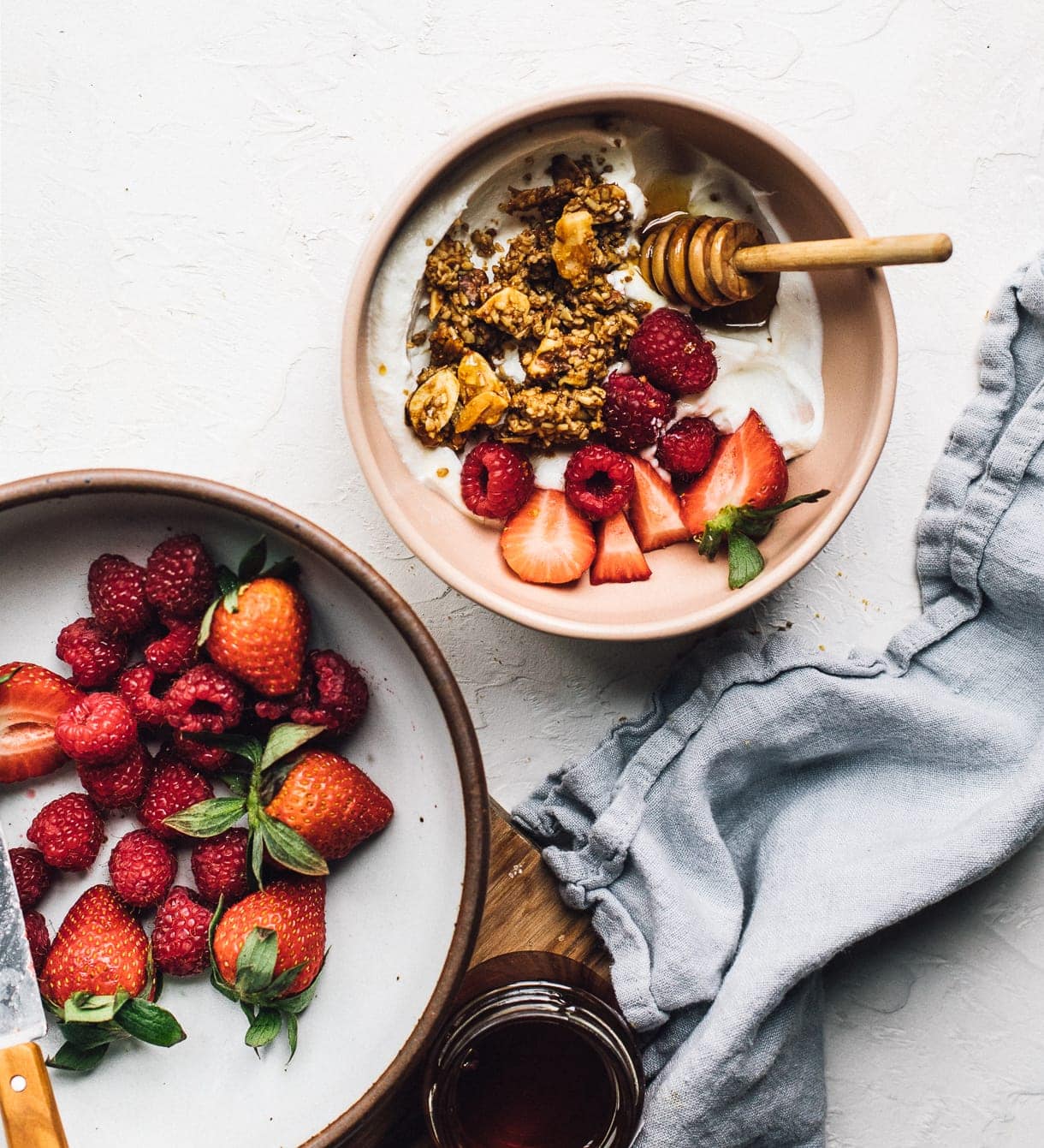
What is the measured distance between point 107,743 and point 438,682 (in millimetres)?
343

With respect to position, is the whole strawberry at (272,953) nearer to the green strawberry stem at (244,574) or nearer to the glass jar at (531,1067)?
the glass jar at (531,1067)

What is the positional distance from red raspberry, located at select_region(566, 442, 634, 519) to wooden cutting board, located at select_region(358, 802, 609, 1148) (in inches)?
13.7

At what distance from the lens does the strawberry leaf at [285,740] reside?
3.58ft

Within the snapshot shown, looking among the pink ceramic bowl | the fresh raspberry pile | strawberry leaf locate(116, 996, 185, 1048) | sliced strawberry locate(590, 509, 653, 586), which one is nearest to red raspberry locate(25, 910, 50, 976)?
the fresh raspberry pile

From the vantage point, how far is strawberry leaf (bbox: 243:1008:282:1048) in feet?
3.67

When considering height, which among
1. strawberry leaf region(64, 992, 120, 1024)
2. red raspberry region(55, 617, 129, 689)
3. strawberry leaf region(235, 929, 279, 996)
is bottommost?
strawberry leaf region(64, 992, 120, 1024)

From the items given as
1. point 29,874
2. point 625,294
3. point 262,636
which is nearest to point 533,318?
point 625,294

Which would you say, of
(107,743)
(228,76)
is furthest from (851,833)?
(228,76)

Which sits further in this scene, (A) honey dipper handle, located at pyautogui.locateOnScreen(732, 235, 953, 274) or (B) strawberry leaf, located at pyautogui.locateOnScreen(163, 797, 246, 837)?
(B) strawberry leaf, located at pyautogui.locateOnScreen(163, 797, 246, 837)

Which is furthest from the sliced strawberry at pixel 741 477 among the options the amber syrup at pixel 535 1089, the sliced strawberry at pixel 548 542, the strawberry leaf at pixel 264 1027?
the strawberry leaf at pixel 264 1027

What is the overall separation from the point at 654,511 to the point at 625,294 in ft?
0.77

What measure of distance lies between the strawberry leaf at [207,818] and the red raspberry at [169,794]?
0.06 feet

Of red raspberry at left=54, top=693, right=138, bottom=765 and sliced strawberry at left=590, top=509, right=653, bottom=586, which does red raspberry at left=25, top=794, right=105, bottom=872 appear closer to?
red raspberry at left=54, top=693, right=138, bottom=765

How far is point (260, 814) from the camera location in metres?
1.09
